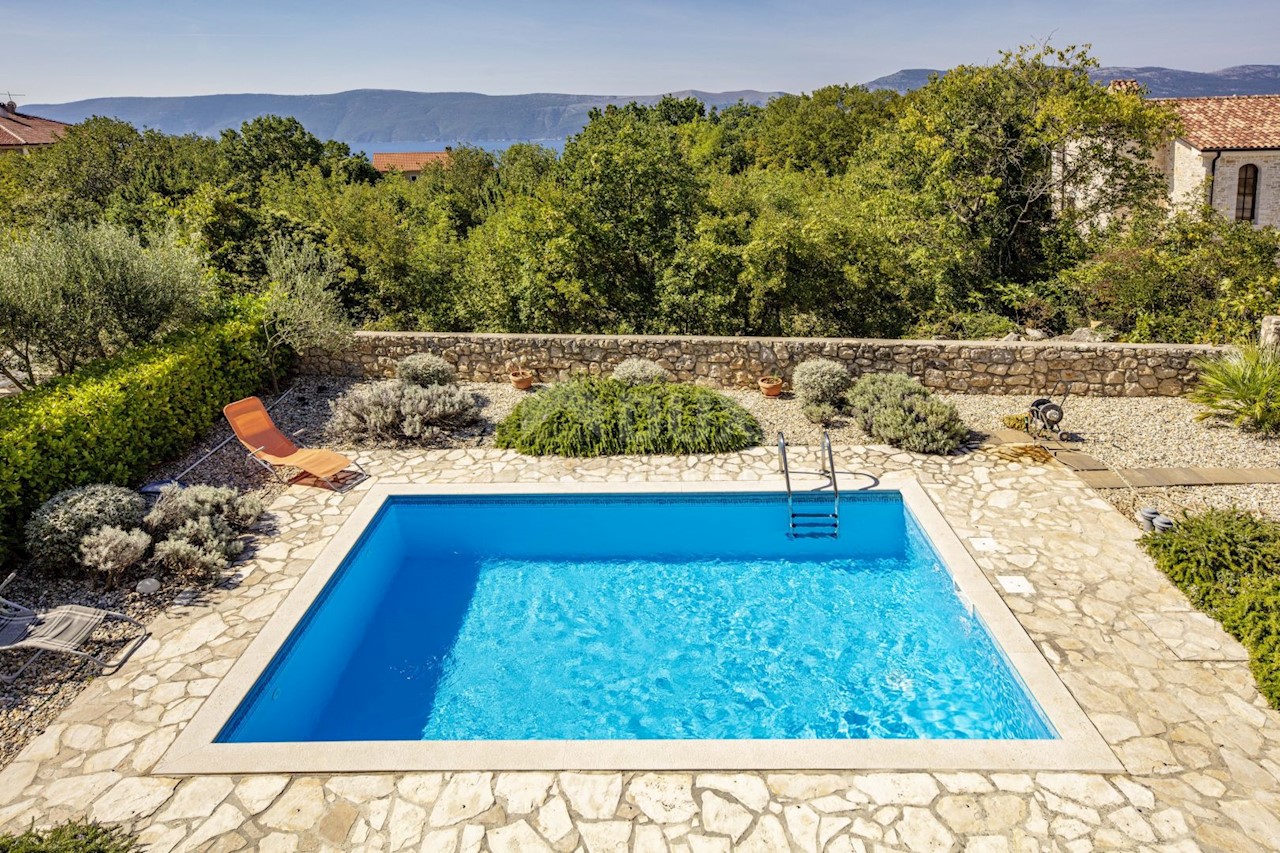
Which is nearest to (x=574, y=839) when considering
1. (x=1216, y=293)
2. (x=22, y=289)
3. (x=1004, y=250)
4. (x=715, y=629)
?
(x=715, y=629)

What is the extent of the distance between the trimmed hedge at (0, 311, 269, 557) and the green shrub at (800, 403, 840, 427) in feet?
31.1

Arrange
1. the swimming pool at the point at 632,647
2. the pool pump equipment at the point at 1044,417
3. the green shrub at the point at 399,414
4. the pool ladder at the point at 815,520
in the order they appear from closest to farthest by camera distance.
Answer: the swimming pool at the point at 632,647, the pool ladder at the point at 815,520, the pool pump equipment at the point at 1044,417, the green shrub at the point at 399,414

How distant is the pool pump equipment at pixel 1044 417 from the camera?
1090cm

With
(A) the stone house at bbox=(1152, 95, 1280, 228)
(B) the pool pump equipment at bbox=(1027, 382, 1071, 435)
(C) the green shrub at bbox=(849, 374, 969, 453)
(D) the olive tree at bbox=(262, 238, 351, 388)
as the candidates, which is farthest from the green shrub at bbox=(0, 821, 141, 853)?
(A) the stone house at bbox=(1152, 95, 1280, 228)

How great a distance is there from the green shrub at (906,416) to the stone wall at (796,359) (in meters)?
1.27

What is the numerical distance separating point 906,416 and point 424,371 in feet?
26.0

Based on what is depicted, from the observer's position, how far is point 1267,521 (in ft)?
26.7

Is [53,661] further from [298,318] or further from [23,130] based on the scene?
[23,130]

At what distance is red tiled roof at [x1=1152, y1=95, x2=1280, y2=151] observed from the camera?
95.7ft

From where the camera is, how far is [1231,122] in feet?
99.9

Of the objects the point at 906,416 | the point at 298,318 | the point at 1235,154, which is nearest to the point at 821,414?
the point at 906,416

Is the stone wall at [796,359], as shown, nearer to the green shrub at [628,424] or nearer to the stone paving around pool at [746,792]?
the green shrub at [628,424]

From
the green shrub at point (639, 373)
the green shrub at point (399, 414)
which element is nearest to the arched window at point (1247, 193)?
the green shrub at point (639, 373)

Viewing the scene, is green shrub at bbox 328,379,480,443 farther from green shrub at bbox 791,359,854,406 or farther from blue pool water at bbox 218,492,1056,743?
green shrub at bbox 791,359,854,406
